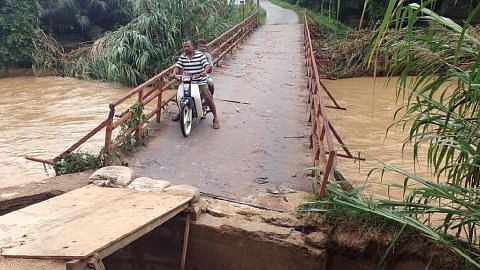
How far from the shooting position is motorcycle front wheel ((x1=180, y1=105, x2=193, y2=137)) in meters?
6.97

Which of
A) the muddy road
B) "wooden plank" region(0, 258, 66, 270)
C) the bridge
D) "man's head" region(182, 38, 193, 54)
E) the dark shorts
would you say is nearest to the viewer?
"wooden plank" region(0, 258, 66, 270)

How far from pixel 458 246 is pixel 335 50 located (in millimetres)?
17332

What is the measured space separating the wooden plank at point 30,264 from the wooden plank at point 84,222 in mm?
37

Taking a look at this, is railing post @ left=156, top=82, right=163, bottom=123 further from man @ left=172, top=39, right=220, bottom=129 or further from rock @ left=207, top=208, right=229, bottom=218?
rock @ left=207, top=208, right=229, bottom=218

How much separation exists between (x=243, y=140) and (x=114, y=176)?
8.39 ft

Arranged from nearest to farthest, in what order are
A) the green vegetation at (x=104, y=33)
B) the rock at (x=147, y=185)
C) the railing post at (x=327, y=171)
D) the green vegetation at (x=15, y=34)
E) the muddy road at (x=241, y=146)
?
the railing post at (x=327, y=171) < the rock at (x=147, y=185) < the muddy road at (x=241, y=146) < the green vegetation at (x=104, y=33) < the green vegetation at (x=15, y=34)

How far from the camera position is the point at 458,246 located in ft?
11.3

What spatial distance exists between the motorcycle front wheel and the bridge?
12 centimetres

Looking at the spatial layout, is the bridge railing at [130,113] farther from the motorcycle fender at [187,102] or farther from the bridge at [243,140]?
the motorcycle fender at [187,102]

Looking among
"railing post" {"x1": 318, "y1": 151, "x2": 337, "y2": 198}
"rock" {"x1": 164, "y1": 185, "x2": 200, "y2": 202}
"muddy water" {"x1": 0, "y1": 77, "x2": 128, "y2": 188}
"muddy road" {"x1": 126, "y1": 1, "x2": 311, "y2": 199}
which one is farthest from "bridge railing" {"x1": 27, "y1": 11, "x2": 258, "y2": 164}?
"railing post" {"x1": 318, "y1": 151, "x2": 337, "y2": 198}

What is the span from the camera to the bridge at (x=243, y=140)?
18.2 feet

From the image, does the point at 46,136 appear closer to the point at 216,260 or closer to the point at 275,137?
the point at 275,137

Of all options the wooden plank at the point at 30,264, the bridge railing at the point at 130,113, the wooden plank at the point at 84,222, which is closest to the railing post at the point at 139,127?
the bridge railing at the point at 130,113

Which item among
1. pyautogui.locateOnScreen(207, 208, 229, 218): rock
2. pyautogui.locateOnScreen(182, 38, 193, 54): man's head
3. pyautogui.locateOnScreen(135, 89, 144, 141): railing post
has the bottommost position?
pyautogui.locateOnScreen(207, 208, 229, 218): rock
